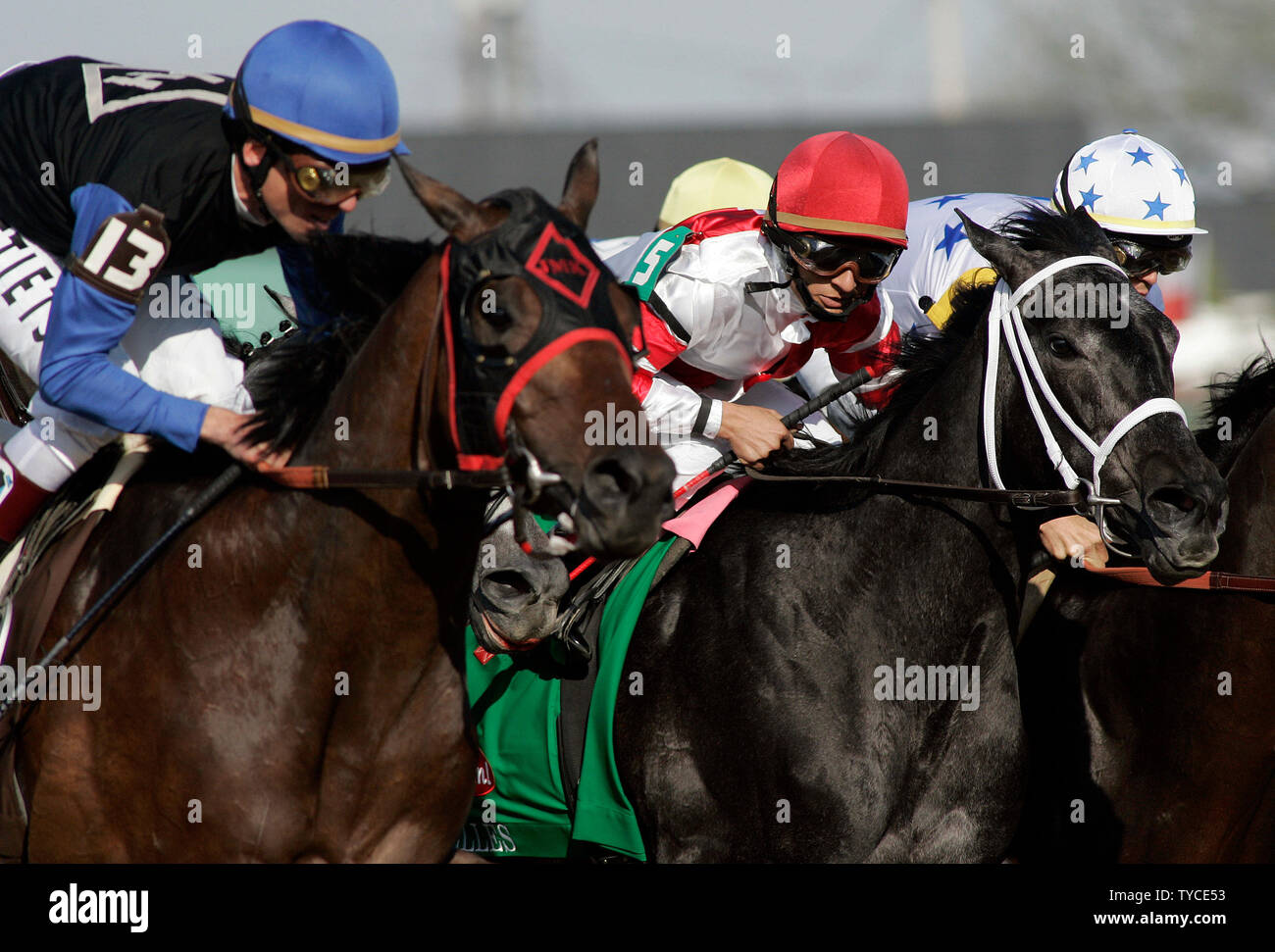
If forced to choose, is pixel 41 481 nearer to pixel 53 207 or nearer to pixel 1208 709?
pixel 53 207

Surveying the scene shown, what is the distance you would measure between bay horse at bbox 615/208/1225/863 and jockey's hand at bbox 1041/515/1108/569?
0.07 meters

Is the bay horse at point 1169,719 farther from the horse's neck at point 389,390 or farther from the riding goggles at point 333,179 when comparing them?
the riding goggles at point 333,179

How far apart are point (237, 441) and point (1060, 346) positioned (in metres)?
2.11

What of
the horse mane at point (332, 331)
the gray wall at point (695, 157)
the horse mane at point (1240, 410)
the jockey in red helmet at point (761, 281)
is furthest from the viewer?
the gray wall at point (695, 157)

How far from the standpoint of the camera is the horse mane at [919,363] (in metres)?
4.00

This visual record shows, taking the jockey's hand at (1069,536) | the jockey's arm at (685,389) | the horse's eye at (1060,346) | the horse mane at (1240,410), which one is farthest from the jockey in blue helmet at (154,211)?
the horse mane at (1240,410)

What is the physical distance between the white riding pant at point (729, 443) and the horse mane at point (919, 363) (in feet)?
1.14

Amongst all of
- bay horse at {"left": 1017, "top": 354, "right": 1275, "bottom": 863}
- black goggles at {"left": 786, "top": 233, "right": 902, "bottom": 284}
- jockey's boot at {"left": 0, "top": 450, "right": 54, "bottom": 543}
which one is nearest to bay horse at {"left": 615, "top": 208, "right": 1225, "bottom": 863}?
black goggles at {"left": 786, "top": 233, "right": 902, "bottom": 284}

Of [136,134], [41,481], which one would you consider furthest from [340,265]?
[41,481]

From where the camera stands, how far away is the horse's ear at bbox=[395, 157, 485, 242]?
2861 mm

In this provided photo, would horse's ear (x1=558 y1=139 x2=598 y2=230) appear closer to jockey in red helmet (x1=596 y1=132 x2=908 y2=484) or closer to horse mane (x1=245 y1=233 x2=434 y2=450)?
horse mane (x1=245 y1=233 x2=434 y2=450)

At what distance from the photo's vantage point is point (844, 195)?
4102 mm

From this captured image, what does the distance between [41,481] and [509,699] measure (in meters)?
1.52

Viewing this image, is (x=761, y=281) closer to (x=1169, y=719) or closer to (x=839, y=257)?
(x=839, y=257)
